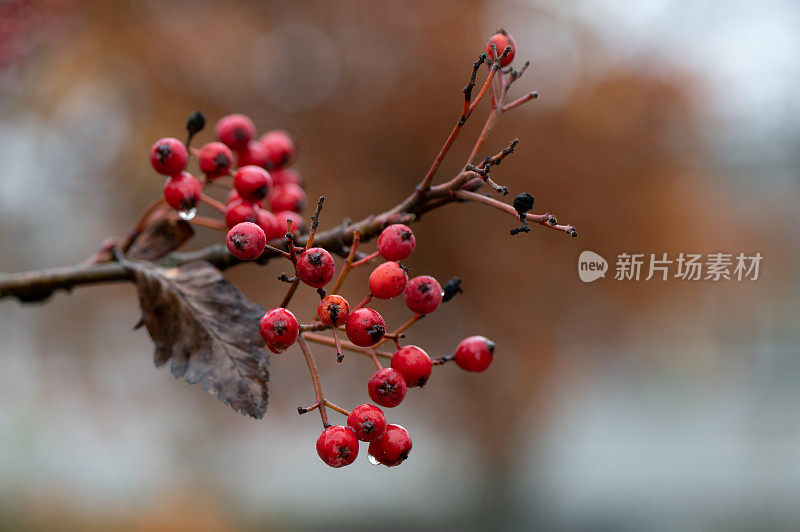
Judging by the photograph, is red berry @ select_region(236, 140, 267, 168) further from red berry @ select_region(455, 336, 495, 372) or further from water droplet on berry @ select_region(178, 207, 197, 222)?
red berry @ select_region(455, 336, 495, 372)

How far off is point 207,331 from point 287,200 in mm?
362

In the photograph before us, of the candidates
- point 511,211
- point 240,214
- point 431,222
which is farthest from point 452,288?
point 431,222

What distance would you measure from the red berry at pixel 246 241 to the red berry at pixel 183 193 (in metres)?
0.25

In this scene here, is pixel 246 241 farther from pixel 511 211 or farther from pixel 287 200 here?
pixel 287 200

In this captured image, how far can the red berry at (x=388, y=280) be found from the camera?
0.76 meters

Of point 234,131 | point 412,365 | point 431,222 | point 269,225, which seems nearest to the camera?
point 412,365

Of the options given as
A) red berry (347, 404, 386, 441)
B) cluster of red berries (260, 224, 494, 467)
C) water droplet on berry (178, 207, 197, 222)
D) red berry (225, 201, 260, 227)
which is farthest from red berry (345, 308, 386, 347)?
water droplet on berry (178, 207, 197, 222)

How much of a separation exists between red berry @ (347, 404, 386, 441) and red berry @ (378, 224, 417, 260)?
196 millimetres

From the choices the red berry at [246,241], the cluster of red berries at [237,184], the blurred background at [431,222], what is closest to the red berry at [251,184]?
the cluster of red berries at [237,184]

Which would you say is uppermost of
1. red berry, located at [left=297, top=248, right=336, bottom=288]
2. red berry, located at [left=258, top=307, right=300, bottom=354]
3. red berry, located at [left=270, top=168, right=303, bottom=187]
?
red berry, located at [left=270, top=168, right=303, bottom=187]

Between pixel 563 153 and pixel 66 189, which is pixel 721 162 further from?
pixel 66 189

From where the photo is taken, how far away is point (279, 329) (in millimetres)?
Result: 709

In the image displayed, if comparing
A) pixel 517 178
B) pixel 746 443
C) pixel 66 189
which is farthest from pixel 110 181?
pixel 746 443

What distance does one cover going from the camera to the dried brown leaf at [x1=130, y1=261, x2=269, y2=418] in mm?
801
